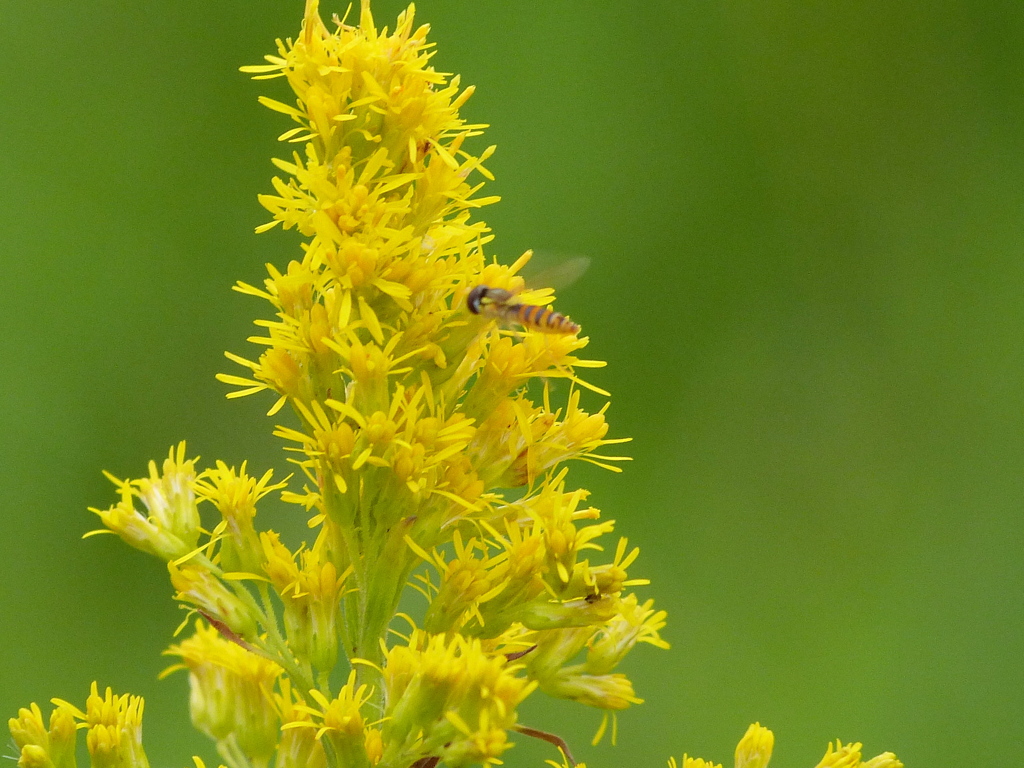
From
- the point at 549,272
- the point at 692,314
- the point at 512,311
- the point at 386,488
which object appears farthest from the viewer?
the point at 692,314

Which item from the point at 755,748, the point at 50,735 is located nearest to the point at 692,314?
the point at 755,748

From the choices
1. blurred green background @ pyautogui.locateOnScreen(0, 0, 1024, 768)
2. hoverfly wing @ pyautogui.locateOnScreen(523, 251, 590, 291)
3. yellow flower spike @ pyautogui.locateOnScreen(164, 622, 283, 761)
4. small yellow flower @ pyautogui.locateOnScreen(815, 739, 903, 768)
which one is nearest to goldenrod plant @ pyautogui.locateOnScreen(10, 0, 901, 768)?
yellow flower spike @ pyautogui.locateOnScreen(164, 622, 283, 761)

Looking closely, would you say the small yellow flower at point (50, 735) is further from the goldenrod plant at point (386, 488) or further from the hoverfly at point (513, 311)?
the hoverfly at point (513, 311)

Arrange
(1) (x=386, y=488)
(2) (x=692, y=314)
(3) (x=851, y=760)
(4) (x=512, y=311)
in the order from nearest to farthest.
Answer: (1) (x=386, y=488), (4) (x=512, y=311), (3) (x=851, y=760), (2) (x=692, y=314)

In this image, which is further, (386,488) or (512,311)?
(512,311)

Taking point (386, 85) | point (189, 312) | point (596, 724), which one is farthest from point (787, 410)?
point (386, 85)

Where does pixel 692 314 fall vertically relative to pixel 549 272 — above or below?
above

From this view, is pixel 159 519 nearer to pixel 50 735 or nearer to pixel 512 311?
pixel 50 735
